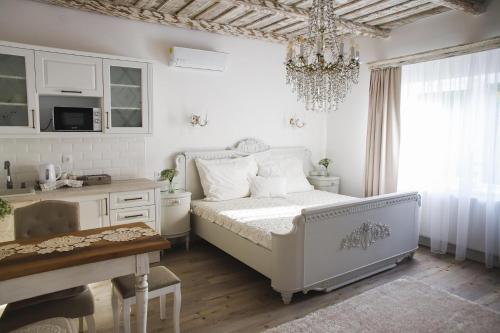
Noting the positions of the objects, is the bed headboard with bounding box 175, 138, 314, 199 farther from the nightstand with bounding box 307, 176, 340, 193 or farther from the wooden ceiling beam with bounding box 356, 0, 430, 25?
the wooden ceiling beam with bounding box 356, 0, 430, 25

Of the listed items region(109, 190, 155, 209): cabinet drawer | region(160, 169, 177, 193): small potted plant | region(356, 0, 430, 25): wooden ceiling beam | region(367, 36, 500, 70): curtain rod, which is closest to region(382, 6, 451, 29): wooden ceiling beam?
region(356, 0, 430, 25): wooden ceiling beam

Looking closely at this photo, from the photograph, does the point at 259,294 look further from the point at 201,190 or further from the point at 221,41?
the point at 221,41

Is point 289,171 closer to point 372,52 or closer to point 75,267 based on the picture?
point 372,52

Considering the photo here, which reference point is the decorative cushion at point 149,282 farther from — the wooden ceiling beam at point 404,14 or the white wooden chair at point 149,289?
the wooden ceiling beam at point 404,14

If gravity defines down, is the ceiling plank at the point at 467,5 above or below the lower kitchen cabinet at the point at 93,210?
above

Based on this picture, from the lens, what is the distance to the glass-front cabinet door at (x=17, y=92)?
9.86 feet

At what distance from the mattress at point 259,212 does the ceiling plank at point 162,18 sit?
2.06 metres

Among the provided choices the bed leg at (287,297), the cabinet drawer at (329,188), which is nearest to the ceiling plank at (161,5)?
the bed leg at (287,297)

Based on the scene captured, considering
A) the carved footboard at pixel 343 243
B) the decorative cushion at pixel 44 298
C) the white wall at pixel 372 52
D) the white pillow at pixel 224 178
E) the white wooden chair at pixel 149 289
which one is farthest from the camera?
the white pillow at pixel 224 178

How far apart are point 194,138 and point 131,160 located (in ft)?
2.72

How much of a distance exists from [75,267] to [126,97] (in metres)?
2.29

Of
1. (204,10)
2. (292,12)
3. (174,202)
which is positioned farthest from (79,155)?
(292,12)

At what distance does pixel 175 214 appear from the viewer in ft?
12.9

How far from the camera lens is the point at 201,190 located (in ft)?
14.5
